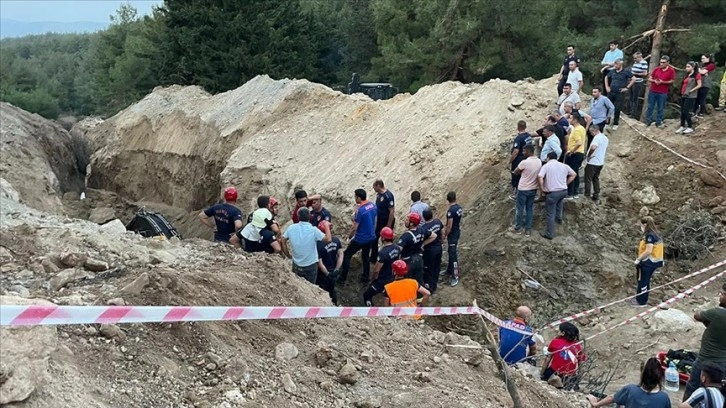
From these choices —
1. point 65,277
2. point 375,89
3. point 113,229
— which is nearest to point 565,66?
point 375,89

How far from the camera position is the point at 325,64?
3753cm

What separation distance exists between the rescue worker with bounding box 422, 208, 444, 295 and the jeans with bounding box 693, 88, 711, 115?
7568 mm

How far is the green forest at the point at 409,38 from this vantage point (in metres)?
24.0

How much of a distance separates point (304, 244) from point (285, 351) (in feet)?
11.5

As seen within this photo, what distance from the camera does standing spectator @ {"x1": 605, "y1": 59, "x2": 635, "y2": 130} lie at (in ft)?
48.8

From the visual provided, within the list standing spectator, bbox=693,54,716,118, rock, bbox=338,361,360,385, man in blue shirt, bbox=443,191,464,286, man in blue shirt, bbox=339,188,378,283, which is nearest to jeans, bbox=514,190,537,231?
man in blue shirt, bbox=443,191,464,286

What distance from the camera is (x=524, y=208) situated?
12383mm

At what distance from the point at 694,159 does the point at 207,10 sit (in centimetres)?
2338

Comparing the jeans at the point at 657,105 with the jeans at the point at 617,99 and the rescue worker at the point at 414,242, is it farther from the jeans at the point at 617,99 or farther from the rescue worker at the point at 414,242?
the rescue worker at the point at 414,242

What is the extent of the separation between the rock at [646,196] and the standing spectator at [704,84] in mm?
3013

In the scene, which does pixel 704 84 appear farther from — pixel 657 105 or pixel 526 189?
pixel 526 189

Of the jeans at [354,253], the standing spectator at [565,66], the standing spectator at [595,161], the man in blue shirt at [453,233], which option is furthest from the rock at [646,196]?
the jeans at [354,253]

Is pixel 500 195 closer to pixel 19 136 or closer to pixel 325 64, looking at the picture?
pixel 19 136

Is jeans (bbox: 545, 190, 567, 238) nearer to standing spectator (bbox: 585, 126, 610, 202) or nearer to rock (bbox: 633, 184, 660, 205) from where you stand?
standing spectator (bbox: 585, 126, 610, 202)
